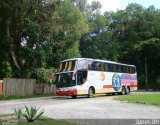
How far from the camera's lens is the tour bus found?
35.7 metres

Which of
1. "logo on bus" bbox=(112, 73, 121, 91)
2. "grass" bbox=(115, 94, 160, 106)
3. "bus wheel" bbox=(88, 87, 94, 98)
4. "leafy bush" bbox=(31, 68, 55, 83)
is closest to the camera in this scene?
"grass" bbox=(115, 94, 160, 106)

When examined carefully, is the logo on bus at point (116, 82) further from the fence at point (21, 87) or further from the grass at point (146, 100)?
the grass at point (146, 100)

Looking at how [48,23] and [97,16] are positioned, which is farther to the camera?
[97,16]

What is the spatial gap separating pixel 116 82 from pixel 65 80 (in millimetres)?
7795

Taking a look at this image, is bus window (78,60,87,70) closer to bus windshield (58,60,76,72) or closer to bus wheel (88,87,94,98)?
bus windshield (58,60,76,72)

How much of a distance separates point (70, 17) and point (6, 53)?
26.6 feet

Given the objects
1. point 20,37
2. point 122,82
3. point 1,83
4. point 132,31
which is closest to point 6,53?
point 20,37

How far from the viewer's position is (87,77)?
121ft

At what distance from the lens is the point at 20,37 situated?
4138 centimetres

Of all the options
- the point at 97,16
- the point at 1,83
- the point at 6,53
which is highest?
the point at 97,16

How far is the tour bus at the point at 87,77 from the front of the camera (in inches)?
1406

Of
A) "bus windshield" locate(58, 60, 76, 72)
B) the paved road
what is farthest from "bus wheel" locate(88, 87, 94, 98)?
the paved road

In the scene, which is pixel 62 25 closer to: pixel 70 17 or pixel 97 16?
pixel 70 17

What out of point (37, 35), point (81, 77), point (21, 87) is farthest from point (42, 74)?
point (81, 77)
